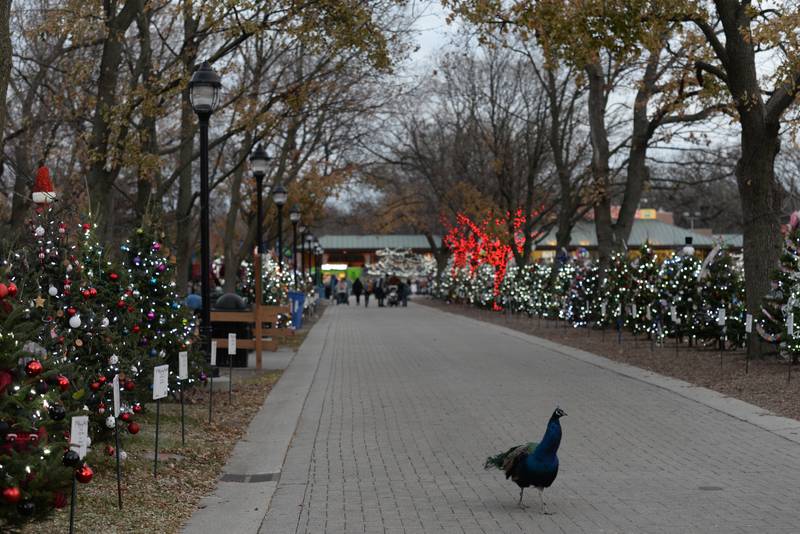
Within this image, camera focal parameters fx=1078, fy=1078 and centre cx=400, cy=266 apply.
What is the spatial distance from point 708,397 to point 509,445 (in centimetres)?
491

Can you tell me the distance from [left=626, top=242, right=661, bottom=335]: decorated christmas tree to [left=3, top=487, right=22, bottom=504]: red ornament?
1992 cm

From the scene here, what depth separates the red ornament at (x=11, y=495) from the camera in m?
5.25

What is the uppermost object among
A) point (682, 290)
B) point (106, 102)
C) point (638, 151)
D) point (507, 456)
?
point (638, 151)

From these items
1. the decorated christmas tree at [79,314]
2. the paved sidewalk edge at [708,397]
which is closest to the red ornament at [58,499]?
the decorated christmas tree at [79,314]

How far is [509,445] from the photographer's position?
11.1 metres

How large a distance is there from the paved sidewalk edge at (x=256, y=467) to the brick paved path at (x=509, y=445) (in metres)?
0.16

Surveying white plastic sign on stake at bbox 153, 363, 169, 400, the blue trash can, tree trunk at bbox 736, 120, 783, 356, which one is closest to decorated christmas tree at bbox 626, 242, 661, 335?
tree trunk at bbox 736, 120, 783, 356

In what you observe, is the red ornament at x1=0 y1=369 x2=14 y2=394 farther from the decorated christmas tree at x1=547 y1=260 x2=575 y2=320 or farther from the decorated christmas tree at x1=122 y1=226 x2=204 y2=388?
the decorated christmas tree at x1=547 y1=260 x2=575 y2=320

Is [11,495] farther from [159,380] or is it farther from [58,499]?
[159,380]

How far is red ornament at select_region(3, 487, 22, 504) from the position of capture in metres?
5.25

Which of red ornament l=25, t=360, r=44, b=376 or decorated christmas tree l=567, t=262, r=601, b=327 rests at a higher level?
red ornament l=25, t=360, r=44, b=376

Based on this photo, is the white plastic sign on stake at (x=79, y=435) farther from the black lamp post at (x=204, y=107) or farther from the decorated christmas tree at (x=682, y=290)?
the decorated christmas tree at (x=682, y=290)

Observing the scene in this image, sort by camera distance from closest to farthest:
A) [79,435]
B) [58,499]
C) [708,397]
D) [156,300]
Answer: [58,499]
[79,435]
[156,300]
[708,397]

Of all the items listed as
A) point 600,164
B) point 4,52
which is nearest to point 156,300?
point 4,52
